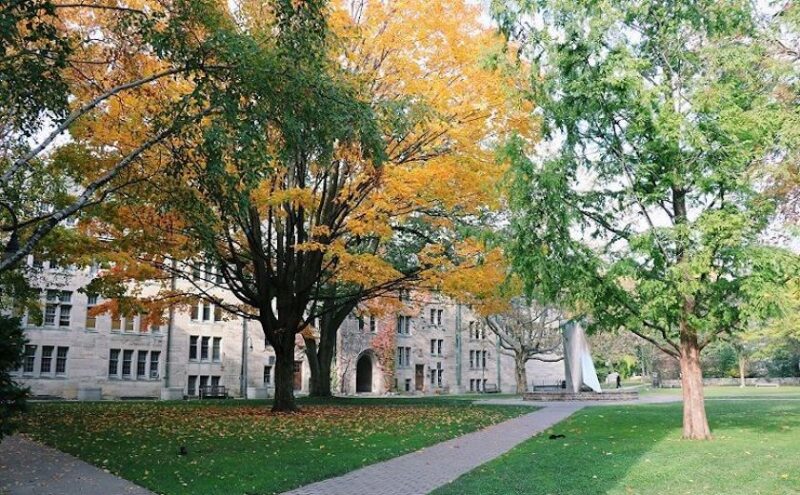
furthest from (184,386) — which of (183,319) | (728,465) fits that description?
(728,465)

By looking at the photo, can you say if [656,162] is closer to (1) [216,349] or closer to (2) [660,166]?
(2) [660,166]

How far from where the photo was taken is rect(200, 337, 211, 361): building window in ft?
149

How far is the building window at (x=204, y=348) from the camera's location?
149 ft

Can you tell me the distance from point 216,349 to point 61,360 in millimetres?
10143

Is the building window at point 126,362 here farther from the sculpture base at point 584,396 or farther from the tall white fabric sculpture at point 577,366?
the tall white fabric sculpture at point 577,366

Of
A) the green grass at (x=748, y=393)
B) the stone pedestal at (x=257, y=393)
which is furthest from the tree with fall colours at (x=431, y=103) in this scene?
the stone pedestal at (x=257, y=393)

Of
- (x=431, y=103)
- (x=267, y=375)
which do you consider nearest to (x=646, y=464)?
(x=431, y=103)

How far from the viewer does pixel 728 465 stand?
988 cm

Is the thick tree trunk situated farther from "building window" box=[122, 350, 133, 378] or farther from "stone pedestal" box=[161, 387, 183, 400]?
"building window" box=[122, 350, 133, 378]

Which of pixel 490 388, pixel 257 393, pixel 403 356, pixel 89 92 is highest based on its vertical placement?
pixel 89 92

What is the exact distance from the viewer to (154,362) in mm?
43531

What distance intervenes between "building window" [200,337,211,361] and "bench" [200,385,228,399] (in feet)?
10.5

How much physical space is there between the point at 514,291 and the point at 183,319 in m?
33.3

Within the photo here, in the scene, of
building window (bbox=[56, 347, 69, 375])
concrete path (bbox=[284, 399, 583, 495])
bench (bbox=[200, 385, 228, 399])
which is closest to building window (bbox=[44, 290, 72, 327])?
building window (bbox=[56, 347, 69, 375])
